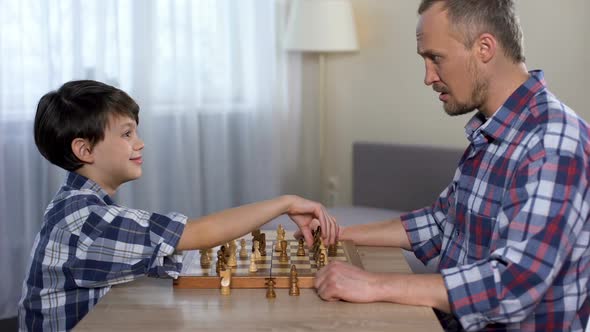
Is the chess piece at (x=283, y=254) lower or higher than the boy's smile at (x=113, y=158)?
lower

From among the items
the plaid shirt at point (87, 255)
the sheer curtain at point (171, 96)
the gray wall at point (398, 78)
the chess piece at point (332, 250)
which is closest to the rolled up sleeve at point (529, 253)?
the chess piece at point (332, 250)

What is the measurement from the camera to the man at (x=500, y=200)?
1669 millimetres

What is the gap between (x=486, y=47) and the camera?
1.99 m

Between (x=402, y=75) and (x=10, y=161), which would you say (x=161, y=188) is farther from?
(x=402, y=75)

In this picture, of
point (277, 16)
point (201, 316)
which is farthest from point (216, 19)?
point (201, 316)

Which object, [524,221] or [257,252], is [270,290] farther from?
[524,221]

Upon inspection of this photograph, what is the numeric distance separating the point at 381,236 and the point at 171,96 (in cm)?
267

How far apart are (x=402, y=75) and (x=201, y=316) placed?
11.9ft

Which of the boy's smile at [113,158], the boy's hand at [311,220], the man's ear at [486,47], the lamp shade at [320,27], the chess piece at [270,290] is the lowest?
the chess piece at [270,290]

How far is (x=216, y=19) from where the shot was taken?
15.6 ft

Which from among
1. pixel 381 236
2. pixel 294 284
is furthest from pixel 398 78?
pixel 294 284

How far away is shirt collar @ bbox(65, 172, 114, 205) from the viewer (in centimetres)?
205

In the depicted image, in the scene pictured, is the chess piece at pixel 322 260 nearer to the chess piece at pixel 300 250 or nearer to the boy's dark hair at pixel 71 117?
the chess piece at pixel 300 250

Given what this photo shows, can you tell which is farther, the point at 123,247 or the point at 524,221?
the point at 123,247
